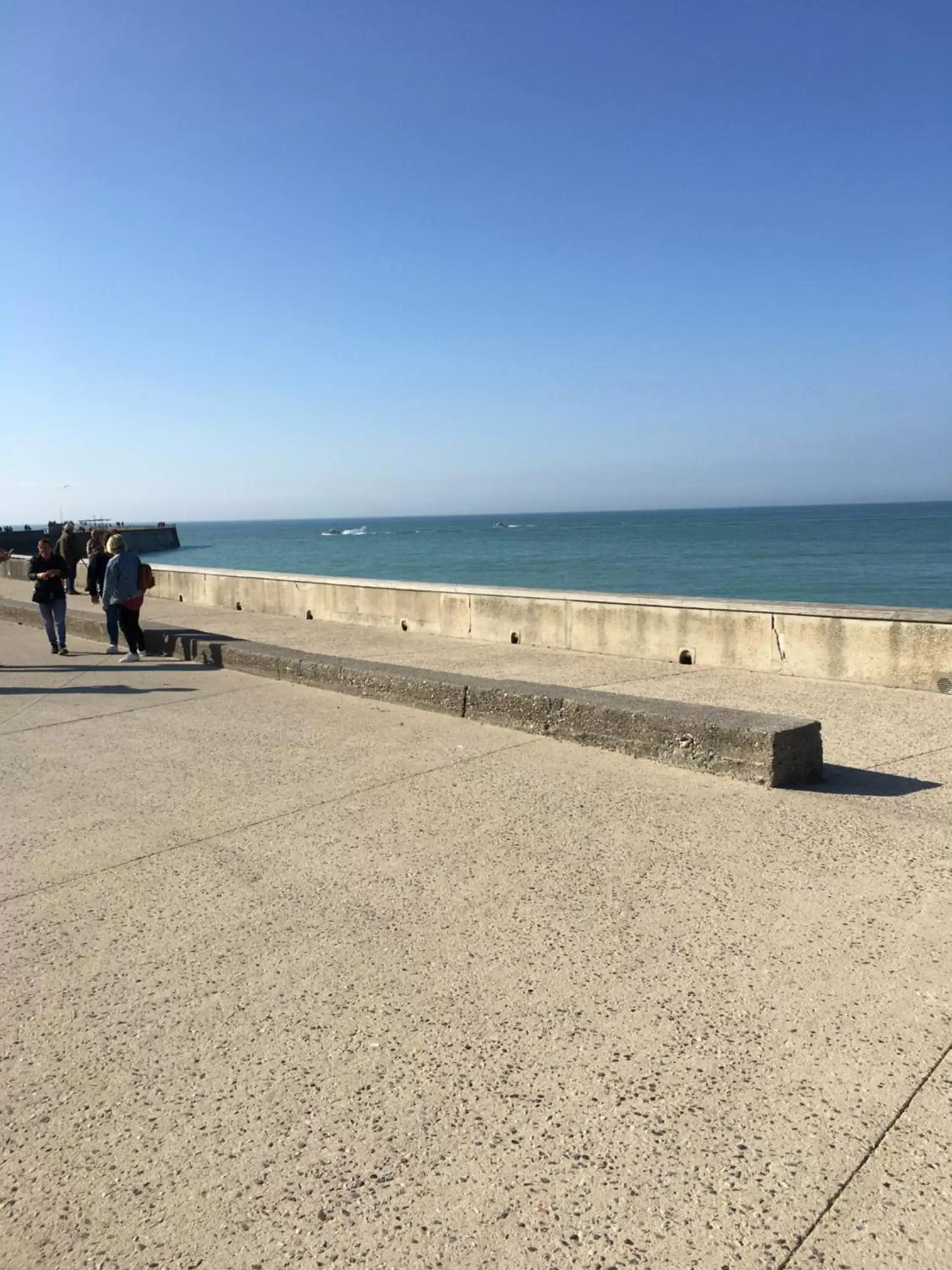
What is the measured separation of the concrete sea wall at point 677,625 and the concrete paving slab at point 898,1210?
6338 millimetres

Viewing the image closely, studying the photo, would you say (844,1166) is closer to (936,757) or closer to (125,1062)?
(125,1062)

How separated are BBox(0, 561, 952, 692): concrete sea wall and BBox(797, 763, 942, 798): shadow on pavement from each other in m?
2.93

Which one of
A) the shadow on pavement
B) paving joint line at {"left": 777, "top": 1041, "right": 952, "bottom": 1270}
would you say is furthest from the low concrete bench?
paving joint line at {"left": 777, "top": 1041, "right": 952, "bottom": 1270}

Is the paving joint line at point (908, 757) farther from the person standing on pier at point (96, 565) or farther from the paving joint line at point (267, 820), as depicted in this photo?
the person standing on pier at point (96, 565)

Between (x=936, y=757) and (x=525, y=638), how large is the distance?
21.8 ft

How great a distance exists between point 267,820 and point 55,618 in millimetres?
8103

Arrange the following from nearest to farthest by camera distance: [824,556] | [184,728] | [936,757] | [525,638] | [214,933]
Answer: [214,933], [936,757], [184,728], [525,638], [824,556]

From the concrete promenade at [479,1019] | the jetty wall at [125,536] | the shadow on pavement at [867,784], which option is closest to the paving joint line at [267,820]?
the concrete promenade at [479,1019]

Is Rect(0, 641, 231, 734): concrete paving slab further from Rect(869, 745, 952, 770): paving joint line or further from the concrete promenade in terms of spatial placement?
Rect(869, 745, 952, 770): paving joint line

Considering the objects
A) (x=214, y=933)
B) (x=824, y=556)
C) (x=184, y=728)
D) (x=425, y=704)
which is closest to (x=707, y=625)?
(x=425, y=704)

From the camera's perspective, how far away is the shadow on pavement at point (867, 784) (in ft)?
17.2

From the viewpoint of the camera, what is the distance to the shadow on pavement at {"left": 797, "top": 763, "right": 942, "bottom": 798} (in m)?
5.23

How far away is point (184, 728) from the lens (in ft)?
24.2

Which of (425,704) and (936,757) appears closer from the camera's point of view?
(936,757)
